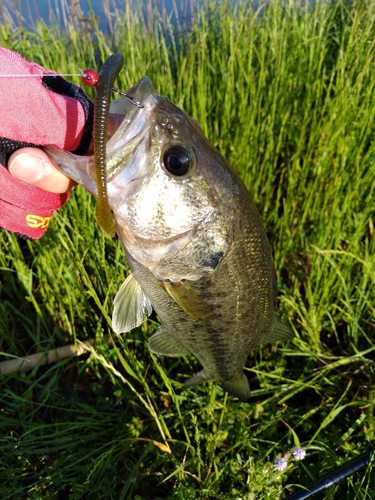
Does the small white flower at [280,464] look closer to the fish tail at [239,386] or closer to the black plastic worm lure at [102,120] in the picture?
the fish tail at [239,386]

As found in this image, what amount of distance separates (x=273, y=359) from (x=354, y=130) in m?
1.38

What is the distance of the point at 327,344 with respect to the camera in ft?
8.46

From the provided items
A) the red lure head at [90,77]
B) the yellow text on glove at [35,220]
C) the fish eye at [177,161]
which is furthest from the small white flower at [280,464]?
the red lure head at [90,77]

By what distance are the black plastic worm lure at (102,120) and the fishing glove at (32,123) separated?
238mm

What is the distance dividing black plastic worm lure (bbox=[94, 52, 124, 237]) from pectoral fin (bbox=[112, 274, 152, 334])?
47cm

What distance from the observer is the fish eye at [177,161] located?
1.32 m

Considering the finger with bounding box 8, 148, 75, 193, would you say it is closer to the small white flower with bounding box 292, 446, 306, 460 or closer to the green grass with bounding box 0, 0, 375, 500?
the green grass with bounding box 0, 0, 375, 500

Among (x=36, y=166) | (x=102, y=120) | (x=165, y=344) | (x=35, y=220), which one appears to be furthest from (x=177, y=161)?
(x=165, y=344)

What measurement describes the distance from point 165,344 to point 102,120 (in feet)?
3.66

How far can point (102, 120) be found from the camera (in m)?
1.09

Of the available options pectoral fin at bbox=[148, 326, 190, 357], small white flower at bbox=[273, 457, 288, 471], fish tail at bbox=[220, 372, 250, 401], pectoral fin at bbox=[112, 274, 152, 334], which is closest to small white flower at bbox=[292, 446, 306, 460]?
small white flower at bbox=[273, 457, 288, 471]

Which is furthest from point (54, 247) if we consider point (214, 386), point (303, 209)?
point (303, 209)

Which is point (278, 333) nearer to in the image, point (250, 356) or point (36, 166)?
point (250, 356)

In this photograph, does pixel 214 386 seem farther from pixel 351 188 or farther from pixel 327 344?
pixel 351 188
